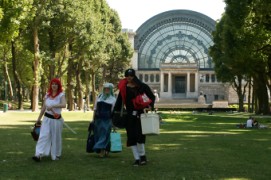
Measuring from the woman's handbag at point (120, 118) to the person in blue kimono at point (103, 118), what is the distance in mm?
819

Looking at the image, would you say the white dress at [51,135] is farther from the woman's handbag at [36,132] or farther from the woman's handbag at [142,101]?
the woman's handbag at [142,101]

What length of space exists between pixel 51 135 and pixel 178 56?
302 feet

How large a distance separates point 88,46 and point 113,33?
1650 centimetres

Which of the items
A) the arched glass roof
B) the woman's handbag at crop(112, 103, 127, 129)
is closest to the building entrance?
the arched glass roof

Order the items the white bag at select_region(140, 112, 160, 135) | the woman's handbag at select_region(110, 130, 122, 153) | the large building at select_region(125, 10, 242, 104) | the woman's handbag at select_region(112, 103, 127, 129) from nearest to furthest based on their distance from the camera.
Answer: the white bag at select_region(140, 112, 160, 135) < the woman's handbag at select_region(112, 103, 127, 129) < the woman's handbag at select_region(110, 130, 122, 153) < the large building at select_region(125, 10, 242, 104)

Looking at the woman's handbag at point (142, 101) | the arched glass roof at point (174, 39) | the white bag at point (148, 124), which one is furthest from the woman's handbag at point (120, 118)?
the arched glass roof at point (174, 39)

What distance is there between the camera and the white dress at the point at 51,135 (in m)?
8.95

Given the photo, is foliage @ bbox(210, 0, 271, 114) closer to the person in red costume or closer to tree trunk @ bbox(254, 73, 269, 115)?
tree trunk @ bbox(254, 73, 269, 115)

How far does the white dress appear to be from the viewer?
895 cm

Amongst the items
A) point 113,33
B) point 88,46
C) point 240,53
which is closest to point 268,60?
point 240,53

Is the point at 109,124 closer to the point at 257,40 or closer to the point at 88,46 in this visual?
the point at 257,40

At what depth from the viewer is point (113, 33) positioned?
5603 cm

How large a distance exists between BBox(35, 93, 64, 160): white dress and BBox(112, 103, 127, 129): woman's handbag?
1269 mm

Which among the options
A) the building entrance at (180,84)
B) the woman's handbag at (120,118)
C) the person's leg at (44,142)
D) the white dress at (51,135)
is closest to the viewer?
the woman's handbag at (120,118)
